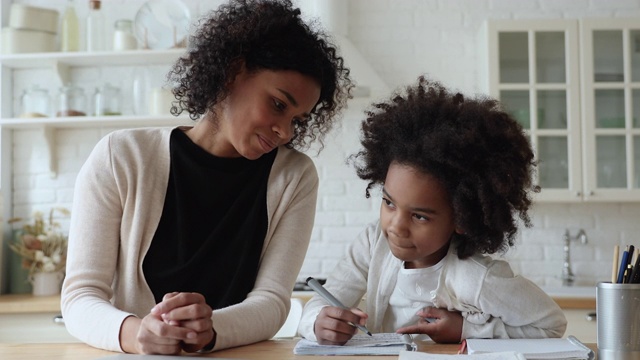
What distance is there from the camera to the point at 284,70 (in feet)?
5.33

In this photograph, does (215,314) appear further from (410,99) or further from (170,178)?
(410,99)

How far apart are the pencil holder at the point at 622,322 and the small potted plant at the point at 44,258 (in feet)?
10.1

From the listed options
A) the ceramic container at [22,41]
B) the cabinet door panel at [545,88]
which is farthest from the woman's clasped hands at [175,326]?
the ceramic container at [22,41]

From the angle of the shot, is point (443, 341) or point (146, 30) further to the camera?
point (146, 30)

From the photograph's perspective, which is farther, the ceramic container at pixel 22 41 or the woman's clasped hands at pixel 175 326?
the ceramic container at pixel 22 41

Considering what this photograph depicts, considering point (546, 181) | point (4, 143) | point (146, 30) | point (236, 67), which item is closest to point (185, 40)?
point (146, 30)

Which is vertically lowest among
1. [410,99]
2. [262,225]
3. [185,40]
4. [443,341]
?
[443,341]

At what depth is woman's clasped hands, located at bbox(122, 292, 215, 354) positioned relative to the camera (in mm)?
1278

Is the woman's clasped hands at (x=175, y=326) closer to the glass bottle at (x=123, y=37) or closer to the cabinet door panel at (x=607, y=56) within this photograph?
the glass bottle at (x=123, y=37)

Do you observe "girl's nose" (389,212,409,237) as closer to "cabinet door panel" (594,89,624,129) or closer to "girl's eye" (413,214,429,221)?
"girl's eye" (413,214,429,221)

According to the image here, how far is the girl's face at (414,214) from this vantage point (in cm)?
155

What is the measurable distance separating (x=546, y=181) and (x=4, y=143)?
2.78m

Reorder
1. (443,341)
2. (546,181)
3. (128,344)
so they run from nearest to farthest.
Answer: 1. (128,344)
2. (443,341)
3. (546,181)

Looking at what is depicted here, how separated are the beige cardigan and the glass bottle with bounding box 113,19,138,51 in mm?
2428
